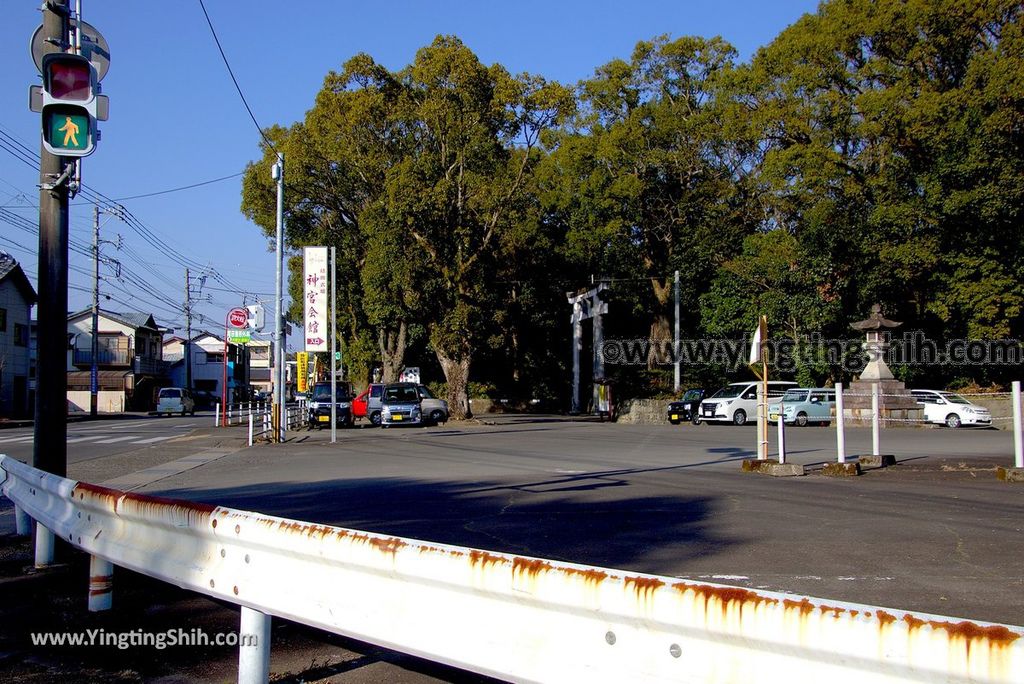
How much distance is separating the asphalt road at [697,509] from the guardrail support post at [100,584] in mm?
3256

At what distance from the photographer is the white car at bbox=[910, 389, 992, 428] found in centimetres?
2975

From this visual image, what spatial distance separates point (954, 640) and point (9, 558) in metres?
7.42

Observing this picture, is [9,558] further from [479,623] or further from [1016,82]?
[1016,82]

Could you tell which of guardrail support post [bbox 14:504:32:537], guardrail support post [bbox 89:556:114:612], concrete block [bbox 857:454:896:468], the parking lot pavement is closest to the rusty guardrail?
the parking lot pavement

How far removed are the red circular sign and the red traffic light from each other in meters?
31.4

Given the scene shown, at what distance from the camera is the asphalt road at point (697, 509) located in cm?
695

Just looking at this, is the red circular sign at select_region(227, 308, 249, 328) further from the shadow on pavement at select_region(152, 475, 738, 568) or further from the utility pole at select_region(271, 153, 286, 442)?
the shadow on pavement at select_region(152, 475, 738, 568)

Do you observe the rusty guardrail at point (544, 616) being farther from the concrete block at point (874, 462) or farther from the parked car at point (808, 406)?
the parked car at point (808, 406)

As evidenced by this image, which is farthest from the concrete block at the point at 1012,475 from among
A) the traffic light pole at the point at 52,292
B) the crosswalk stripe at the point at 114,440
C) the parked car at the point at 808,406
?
the crosswalk stripe at the point at 114,440

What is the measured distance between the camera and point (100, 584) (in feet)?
18.2

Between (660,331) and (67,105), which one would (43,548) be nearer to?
(67,105)

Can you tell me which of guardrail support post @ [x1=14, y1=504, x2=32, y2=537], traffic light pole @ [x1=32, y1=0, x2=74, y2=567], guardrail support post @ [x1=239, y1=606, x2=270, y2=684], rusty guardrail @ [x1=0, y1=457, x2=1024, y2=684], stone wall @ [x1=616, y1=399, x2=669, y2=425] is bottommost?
stone wall @ [x1=616, y1=399, x2=669, y2=425]

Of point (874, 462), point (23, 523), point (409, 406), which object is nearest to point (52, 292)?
point (23, 523)

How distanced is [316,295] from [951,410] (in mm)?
22208
